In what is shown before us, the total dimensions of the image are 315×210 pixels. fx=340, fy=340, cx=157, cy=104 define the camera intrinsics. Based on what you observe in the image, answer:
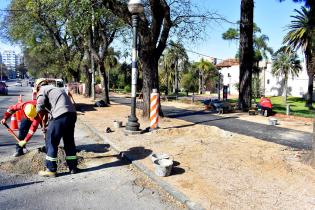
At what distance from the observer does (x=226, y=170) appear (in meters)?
6.37

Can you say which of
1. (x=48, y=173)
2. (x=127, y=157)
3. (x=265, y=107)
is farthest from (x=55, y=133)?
(x=265, y=107)

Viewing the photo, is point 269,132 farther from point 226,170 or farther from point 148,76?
point 226,170

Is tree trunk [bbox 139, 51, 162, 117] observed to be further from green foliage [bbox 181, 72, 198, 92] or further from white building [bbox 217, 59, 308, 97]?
green foliage [bbox 181, 72, 198, 92]

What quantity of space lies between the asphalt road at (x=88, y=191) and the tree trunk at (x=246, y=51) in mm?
14343

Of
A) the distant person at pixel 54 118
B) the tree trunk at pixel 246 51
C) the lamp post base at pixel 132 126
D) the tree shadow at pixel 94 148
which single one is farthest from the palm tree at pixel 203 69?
the distant person at pixel 54 118

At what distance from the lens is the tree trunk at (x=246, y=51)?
19.5 m

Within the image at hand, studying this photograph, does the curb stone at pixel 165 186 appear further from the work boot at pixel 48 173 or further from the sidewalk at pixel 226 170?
the work boot at pixel 48 173

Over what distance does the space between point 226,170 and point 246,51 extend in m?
14.7

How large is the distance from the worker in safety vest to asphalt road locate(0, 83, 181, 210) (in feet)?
3.53

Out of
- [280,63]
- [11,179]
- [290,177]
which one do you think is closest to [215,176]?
[290,177]

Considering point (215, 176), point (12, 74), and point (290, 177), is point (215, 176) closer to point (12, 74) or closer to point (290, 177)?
point (290, 177)

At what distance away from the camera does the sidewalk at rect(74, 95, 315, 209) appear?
16.2 ft

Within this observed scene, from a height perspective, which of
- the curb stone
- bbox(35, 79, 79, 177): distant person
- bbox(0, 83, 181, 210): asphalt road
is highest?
bbox(35, 79, 79, 177): distant person

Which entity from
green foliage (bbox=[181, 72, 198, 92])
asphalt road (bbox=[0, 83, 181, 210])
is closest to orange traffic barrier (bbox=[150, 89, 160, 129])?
asphalt road (bbox=[0, 83, 181, 210])
